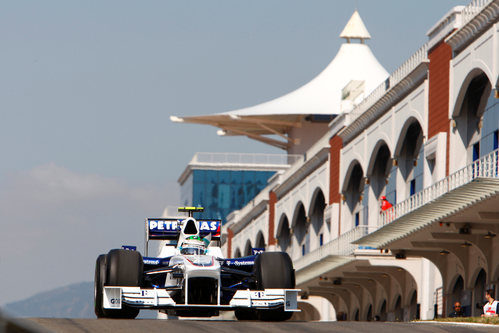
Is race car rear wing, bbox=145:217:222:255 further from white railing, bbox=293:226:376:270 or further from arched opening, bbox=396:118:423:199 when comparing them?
arched opening, bbox=396:118:423:199

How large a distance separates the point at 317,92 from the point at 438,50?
44.7 meters

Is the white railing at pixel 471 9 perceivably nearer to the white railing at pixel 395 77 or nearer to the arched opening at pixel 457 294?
the white railing at pixel 395 77

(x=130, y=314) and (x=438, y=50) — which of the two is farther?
(x=438, y=50)

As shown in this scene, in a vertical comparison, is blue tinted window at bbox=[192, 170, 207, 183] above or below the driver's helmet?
above

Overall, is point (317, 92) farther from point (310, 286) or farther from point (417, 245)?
point (417, 245)

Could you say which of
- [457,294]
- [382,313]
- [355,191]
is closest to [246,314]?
[457,294]

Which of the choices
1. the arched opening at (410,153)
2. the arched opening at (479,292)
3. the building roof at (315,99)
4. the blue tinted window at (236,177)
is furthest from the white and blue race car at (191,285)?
the blue tinted window at (236,177)

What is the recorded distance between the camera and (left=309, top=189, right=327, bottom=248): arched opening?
186 feet

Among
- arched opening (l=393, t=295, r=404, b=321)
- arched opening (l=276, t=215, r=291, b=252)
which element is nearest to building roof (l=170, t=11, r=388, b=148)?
arched opening (l=276, t=215, r=291, b=252)

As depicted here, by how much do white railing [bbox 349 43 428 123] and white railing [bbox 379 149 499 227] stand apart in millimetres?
6032

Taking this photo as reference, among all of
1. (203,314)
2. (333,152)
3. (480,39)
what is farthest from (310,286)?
(203,314)

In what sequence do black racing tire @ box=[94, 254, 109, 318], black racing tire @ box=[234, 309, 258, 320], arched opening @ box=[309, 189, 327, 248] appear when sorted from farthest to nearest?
arched opening @ box=[309, 189, 327, 248] → black racing tire @ box=[234, 309, 258, 320] → black racing tire @ box=[94, 254, 109, 318]

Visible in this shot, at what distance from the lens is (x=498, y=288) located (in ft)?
106

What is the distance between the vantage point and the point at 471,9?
114 ft
